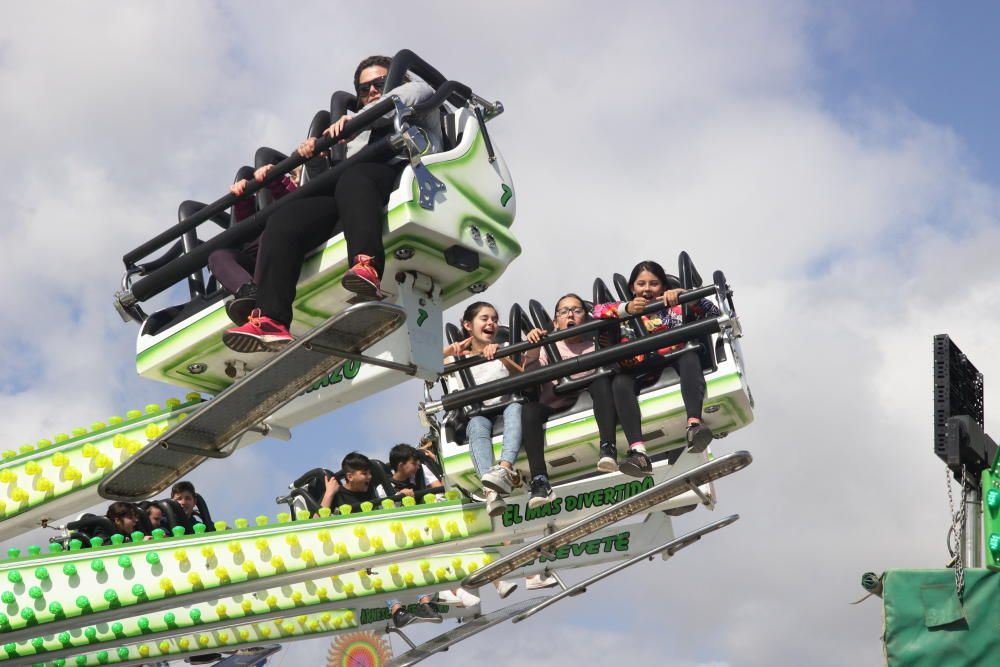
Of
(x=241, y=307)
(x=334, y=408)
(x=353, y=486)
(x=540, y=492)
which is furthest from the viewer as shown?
(x=353, y=486)

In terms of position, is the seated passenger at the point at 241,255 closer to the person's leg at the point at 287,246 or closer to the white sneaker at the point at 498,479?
the person's leg at the point at 287,246

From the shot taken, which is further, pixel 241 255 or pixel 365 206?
pixel 241 255

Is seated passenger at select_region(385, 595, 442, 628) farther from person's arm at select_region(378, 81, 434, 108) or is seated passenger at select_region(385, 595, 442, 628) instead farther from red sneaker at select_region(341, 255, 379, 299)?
person's arm at select_region(378, 81, 434, 108)

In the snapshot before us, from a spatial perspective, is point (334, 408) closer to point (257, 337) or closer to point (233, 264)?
point (233, 264)

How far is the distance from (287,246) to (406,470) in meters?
3.42

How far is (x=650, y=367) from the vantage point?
368 inches

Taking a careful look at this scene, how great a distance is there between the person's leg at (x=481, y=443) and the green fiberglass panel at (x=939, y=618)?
4.04m

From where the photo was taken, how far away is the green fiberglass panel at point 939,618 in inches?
224

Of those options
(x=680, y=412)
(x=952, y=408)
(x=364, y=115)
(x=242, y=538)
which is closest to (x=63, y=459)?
(x=242, y=538)

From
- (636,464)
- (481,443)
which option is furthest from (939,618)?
(481,443)

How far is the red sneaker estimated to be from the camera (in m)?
7.75

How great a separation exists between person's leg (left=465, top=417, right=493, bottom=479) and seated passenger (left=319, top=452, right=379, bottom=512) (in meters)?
1.45

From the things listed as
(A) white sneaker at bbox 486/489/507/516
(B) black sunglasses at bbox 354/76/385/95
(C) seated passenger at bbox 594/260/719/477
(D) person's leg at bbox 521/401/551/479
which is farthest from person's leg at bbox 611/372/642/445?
(B) black sunglasses at bbox 354/76/385/95

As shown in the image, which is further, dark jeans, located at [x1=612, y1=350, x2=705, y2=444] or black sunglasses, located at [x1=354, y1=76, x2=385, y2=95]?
dark jeans, located at [x1=612, y1=350, x2=705, y2=444]
